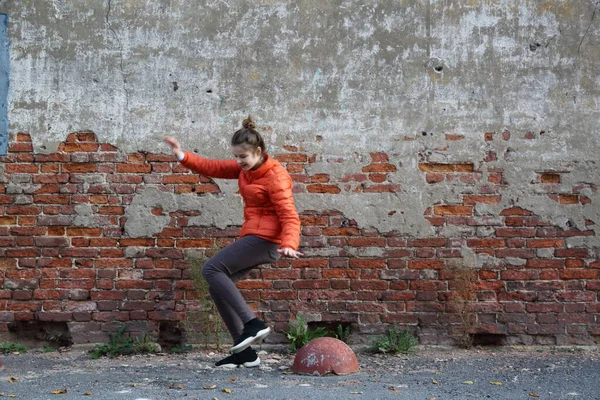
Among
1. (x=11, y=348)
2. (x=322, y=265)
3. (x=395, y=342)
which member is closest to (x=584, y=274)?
(x=395, y=342)

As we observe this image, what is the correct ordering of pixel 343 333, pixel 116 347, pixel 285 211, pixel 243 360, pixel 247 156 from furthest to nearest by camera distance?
1. pixel 343 333
2. pixel 116 347
3. pixel 243 360
4. pixel 247 156
5. pixel 285 211

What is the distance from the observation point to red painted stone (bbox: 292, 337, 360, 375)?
496cm

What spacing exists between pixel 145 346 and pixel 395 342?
6.57ft

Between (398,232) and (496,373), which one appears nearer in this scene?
(496,373)

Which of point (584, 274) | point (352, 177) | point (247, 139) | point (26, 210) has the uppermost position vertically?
point (247, 139)

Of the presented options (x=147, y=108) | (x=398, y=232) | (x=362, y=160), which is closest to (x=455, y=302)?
(x=398, y=232)

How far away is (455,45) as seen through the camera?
6.07 metres

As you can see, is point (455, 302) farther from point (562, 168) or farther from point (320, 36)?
point (320, 36)

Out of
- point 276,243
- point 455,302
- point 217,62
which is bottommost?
point 455,302

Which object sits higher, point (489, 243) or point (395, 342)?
point (489, 243)

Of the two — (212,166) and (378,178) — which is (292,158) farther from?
(212,166)

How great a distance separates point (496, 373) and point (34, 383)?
315 centimetres

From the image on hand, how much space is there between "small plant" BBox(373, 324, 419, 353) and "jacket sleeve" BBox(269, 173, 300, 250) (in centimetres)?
147

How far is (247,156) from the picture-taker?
4988 millimetres
